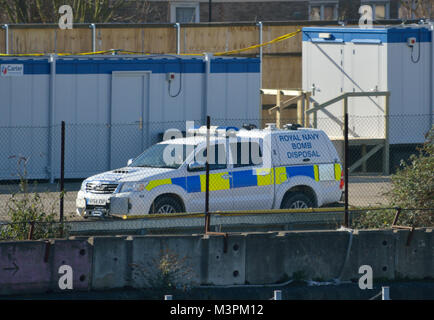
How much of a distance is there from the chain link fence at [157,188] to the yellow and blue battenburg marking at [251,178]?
2 centimetres

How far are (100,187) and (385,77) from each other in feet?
31.1

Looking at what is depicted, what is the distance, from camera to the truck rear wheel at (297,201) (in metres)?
16.7

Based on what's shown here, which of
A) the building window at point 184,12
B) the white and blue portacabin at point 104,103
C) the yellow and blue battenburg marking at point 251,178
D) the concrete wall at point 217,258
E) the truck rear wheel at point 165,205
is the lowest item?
the concrete wall at point 217,258

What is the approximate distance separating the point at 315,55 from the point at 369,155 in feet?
11.0

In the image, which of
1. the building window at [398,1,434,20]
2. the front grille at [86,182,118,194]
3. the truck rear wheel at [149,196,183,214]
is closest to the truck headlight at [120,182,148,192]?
the front grille at [86,182,118,194]

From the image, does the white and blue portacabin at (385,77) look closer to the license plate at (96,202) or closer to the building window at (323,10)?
the license plate at (96,202)

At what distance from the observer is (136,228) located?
1438 centimetres

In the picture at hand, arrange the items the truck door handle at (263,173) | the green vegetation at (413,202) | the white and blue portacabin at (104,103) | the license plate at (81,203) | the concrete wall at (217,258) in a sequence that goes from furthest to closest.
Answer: the white and blue portacabin at (104,103) < the truck door handle at (263,173) < the license plate at (81,203) < the green vegetation at (413,202) < the concrete wall at (217,258)

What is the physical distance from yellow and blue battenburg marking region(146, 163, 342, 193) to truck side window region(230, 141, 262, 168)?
0.14m

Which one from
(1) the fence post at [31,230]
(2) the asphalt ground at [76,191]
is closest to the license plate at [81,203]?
(2) the asphalt ground at [76,191]

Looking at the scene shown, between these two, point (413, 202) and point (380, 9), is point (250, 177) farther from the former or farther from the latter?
point (380, 9)

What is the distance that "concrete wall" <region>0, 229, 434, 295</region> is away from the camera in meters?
12.0

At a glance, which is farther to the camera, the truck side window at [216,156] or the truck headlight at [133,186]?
the truck side window at [216,156]
